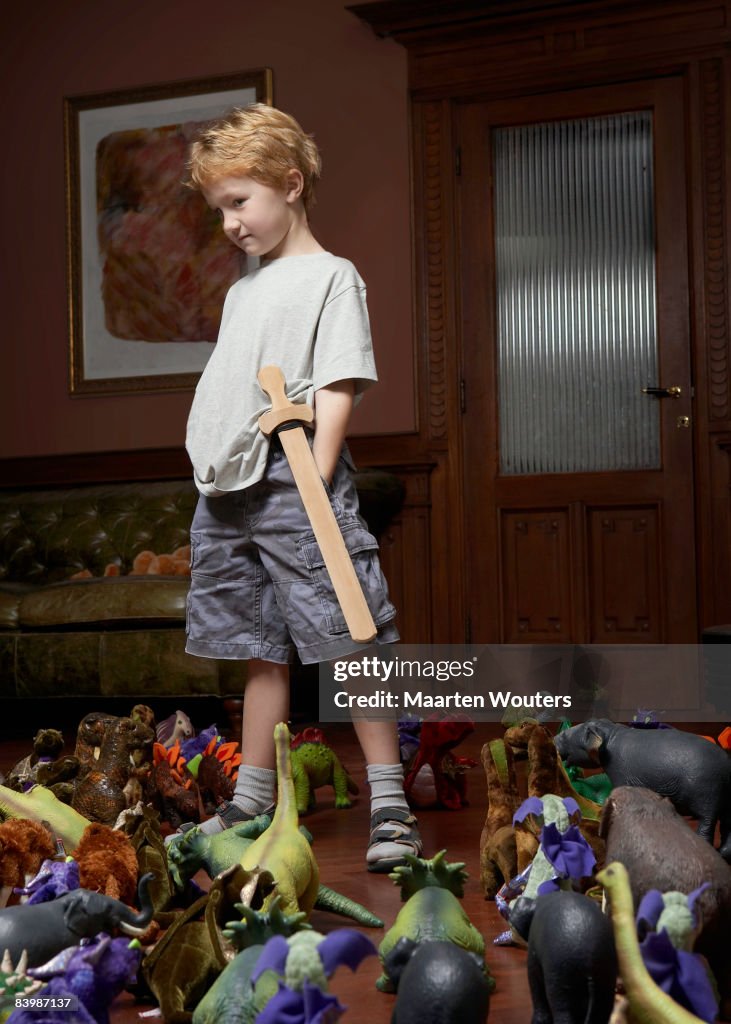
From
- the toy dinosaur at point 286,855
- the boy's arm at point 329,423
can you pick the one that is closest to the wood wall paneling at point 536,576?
the boy's arm at point 329,423

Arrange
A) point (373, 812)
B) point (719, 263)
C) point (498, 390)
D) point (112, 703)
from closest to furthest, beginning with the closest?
1. point (373, 812)
2. point (112, 703)
3. point (719, 263)
4. point (498, 390)

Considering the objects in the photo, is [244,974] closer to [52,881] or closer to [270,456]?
[52,881]

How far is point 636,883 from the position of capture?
3.51ft

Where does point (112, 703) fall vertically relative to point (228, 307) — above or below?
below

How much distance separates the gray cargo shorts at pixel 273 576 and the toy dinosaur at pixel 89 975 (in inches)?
34.7

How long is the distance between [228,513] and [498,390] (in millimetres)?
2541

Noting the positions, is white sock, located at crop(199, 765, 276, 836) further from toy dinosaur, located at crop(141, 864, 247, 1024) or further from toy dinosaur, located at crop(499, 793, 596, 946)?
toy dinosaur, located at crop(141, 864, 247, 1024)

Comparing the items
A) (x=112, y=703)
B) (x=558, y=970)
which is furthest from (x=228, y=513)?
(x=112, y=703)

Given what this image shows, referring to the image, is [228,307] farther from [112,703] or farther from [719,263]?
[719,263]

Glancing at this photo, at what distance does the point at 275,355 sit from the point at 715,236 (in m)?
2.65

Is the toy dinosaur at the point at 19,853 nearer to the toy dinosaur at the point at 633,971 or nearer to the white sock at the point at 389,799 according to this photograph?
the white sock at the point at 389,799

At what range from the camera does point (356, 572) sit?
5.98 feet

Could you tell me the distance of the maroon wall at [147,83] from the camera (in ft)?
14.4

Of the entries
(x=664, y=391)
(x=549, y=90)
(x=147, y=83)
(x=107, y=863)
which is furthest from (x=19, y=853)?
(x=147, y=83)
